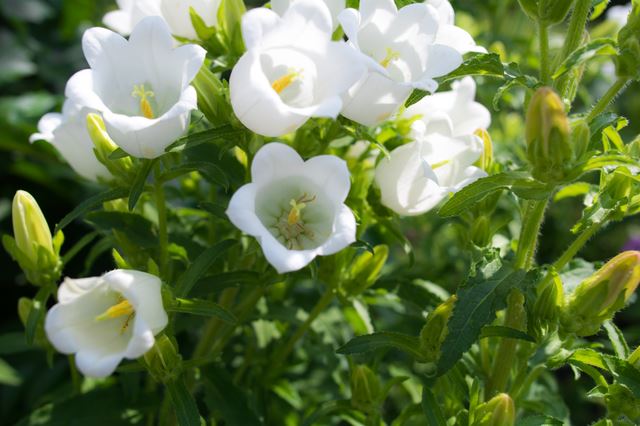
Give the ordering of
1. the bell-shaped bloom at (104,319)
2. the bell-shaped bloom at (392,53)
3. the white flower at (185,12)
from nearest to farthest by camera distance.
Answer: the bell-shaped bloom at (104,319)
the bell-shaped bloom at (392,53)
the white flower at (185,12)

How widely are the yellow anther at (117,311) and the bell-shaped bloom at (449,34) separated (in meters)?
1.03

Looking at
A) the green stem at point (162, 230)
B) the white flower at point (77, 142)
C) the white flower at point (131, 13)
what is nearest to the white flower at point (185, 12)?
the white flower at point (131, 13)

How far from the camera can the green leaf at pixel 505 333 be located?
1942 mm

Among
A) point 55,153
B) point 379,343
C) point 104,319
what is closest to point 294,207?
point 379,343

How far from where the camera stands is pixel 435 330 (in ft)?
6.47

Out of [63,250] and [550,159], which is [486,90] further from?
[63,250]

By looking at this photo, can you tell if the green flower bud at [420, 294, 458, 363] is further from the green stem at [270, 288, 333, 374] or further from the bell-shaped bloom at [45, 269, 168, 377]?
the bell-shaped bloom at [45, 269, 168, 377]

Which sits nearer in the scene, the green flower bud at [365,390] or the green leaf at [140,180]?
the green leaf at [140,180]

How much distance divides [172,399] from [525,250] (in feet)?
3.14

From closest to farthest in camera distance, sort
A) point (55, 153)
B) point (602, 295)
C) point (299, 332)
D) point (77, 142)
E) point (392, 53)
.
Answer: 1. point (602, 295)
2. point (392, 53)
3. point (77, 142)
4. point (299, 332)
5. point (55, 153)

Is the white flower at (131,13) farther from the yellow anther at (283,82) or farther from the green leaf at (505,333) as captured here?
the green leaf at (505,333)

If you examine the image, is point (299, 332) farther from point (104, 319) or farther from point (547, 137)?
point (547, 137)

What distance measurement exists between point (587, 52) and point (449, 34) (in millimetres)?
413

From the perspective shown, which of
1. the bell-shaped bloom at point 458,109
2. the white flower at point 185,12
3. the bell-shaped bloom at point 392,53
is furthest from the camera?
the bell-shaped bloom at point 458,109
